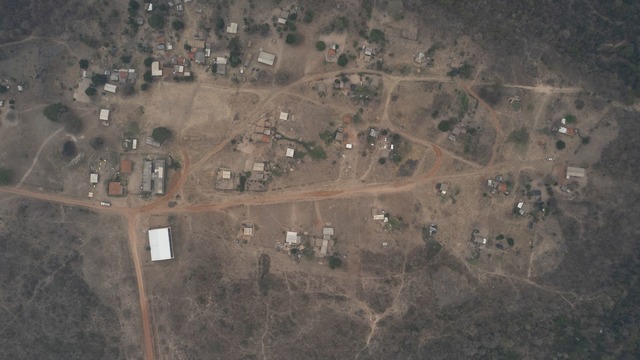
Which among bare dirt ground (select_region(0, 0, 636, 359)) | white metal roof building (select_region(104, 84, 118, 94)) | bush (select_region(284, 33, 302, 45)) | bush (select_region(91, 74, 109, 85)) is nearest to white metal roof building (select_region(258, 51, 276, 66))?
bare dirt ground (select_region(0, 0, 636, 359))

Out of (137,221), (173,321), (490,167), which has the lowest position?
(173,321)

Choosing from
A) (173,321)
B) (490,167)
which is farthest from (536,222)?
(173,321)

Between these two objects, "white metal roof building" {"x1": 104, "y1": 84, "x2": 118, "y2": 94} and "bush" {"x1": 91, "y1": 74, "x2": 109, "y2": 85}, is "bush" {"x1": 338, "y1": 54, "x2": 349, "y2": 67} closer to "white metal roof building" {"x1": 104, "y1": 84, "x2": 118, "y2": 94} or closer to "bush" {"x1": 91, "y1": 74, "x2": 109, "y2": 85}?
"white metal roof building" {"x1": 104, "y1": 84, "x2": 118, "y2": 94}

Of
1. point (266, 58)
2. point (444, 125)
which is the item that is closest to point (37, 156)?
point (266, 58)

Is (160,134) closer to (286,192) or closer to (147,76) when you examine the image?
(147,76)

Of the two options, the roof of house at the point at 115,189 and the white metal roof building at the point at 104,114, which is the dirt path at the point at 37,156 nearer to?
the white metal roof building at the point at 104,114

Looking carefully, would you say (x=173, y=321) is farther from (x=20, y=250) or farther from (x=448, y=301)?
(x=448, y=301)

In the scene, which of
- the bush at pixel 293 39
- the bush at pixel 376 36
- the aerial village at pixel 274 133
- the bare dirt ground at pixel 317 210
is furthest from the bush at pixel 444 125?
the bush at pixel 293 39
